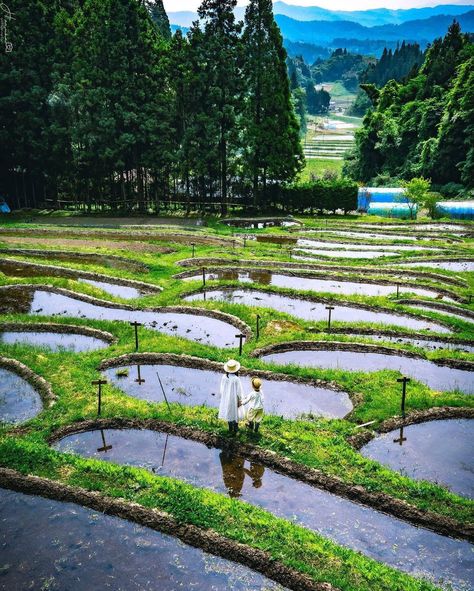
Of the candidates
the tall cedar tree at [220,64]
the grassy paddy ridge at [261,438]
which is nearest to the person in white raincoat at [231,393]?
the grassy paddy ridge at [261,438]

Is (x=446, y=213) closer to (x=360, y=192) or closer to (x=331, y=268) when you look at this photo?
(x=360, y=192)

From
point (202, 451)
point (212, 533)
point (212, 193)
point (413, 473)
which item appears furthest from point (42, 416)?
point (212, 193)

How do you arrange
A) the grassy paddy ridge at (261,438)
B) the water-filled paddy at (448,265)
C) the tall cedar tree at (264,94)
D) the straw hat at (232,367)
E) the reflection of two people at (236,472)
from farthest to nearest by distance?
1. the tall cedar tree at (264,94)
2. the water-filled paddy at (448,265)
3. the straw hat at (232,367)
4. the reflection of two people at (236,472)
5. the grassy paddy ridge at (261,438)

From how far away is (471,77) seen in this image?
65000mm

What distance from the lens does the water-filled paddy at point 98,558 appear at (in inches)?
370

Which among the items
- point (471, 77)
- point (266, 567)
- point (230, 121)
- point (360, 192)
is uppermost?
point (471, 77)

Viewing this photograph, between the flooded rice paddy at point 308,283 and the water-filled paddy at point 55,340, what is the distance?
32.4ft

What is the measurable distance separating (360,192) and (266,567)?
54.6 meters

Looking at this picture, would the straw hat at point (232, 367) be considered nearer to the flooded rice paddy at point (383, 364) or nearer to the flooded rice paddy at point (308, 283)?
the flooded rice paddy at point (383, 364)

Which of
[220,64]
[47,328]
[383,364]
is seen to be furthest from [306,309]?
[220,64]

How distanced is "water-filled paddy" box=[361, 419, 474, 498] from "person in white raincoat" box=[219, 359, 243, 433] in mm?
3404

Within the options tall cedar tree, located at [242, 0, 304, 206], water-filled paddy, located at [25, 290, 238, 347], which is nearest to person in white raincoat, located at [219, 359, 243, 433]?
water-filled paddy, located at [25, 290, 238, 347]

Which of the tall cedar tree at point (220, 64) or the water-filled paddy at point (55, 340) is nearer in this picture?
the water-filled paddy at point (55, 340)

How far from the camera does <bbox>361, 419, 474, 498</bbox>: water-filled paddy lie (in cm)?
1215
